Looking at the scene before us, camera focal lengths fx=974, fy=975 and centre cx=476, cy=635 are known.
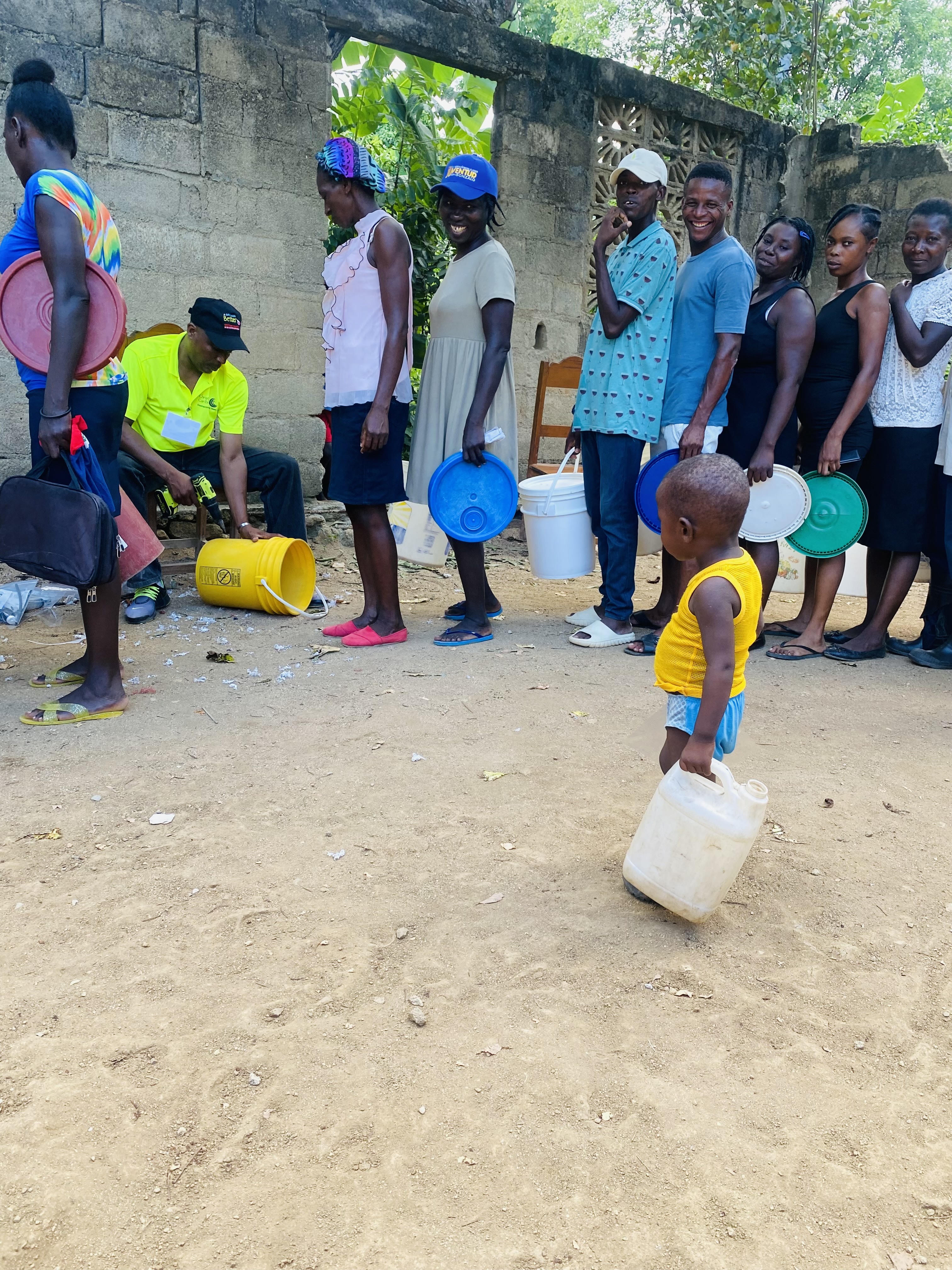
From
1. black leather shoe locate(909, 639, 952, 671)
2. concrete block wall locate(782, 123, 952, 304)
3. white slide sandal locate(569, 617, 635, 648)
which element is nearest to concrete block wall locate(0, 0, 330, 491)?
white slide sandal locate(569, 617, 635, 648)

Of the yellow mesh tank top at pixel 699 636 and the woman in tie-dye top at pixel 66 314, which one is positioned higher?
the woman in tie-dye top at pixel 66 314

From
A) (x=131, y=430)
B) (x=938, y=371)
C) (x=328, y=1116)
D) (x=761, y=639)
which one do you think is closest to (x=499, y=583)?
(x=761, y=639)

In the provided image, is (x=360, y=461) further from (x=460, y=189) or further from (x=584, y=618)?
(x=584, y=618)

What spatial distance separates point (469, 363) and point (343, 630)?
1277 millimetres

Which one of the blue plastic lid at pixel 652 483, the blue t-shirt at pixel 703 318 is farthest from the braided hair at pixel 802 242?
the blue plastic lid at pixel 652 483

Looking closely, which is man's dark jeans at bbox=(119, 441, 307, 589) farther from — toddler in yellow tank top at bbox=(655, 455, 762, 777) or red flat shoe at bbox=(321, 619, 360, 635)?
toddler in yellow tank top at bbox=(655, 455, 762, 777)

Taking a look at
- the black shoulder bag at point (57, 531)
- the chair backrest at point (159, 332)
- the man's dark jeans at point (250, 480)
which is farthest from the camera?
the chair backrest at point (159, 332)

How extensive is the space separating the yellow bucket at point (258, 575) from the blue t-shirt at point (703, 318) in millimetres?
1858

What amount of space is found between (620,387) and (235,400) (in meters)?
1.97

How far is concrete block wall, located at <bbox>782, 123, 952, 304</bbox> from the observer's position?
7.52m

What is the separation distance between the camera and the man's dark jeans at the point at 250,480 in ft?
15.5

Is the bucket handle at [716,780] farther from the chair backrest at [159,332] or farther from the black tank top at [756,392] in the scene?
the chair backrest at [159,332]

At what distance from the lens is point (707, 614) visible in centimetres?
208

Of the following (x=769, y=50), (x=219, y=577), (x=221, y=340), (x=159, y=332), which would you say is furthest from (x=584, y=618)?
(x=769, y=50)
